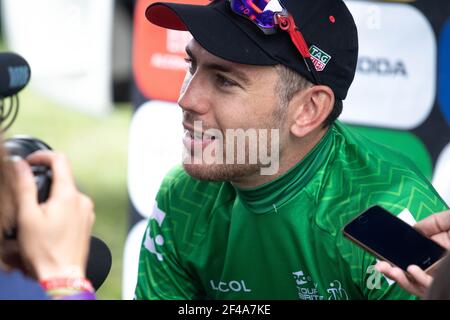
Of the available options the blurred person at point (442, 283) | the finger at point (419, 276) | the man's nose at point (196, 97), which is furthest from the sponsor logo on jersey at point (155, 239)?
the blurred person at point (442, 283)

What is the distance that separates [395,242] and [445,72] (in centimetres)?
138

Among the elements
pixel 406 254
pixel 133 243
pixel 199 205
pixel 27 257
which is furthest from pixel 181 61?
pixel 27 257

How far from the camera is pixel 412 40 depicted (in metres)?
3.40

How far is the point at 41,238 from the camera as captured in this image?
1706 mm

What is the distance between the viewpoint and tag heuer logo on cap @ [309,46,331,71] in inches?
101

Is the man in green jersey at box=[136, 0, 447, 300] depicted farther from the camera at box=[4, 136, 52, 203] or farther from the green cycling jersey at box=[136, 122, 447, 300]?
the camera at box=[4, 136, 52, 203]

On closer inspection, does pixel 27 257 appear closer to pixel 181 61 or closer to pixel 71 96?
pixel 181 61

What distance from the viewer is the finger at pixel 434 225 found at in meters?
2.24

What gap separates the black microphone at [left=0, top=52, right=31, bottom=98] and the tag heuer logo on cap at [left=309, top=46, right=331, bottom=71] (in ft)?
2.81

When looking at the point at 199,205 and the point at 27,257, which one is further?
the point at 199,205

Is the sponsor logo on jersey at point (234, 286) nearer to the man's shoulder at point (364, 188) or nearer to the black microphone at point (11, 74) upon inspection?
the man's shoulder at point (364, 188)

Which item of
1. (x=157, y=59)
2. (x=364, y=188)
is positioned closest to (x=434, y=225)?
(x=364, y=188)
